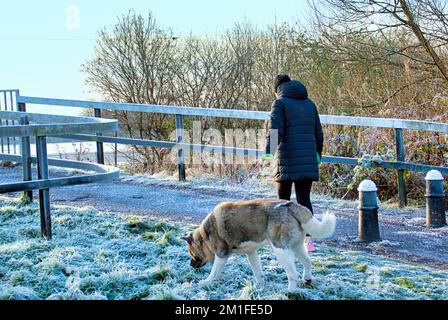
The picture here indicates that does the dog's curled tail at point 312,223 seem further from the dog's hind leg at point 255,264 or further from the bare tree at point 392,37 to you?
the bare tree at point 392,37

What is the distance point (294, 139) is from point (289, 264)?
2.05 meters

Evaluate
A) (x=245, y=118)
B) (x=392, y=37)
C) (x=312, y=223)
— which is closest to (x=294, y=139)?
(x=312, y=223)

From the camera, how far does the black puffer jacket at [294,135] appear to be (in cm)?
683

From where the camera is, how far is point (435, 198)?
822cm

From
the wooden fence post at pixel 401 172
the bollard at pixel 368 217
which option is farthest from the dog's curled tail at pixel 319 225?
the wooden fence post at pixel 401 172

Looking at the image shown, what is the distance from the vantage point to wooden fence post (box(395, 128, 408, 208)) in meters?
9.34

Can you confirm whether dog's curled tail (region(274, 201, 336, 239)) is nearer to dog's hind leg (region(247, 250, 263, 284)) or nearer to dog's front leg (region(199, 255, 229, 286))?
dog's hind leg (region(247, 250, 263, 284))

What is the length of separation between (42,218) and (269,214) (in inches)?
109

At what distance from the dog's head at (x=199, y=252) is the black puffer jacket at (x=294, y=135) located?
1.54 metres

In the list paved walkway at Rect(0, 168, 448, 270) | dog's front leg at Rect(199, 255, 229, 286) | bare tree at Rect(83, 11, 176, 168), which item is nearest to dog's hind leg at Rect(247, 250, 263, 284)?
dog's front leg at Rect(199, 255, 229, 286)

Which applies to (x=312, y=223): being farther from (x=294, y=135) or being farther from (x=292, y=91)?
(x=292, y=91)

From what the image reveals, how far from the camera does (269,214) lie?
531 centimetres

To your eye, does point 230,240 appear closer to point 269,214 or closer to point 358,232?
point 269,214

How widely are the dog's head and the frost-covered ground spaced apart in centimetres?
10
